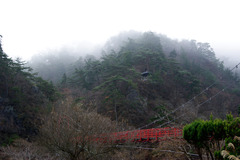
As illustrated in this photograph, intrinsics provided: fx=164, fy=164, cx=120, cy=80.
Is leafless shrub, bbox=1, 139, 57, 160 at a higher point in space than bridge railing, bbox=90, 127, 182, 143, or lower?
lower

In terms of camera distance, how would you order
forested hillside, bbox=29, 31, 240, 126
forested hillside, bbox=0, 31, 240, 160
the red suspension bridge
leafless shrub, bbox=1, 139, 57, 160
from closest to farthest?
the red suspension bridge < forested hillside, bbox=0, 31, 240, 160 < leafless shrub, bbox=1, 139, 57, 160 < forested hillside, bbox=29, 31, 240, 126

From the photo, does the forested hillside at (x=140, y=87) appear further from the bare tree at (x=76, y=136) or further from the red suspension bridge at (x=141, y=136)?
the red suspension bridge at (x=141, y=136)

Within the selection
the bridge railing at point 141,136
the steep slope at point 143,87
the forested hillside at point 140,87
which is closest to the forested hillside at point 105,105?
the forested hillside at point 140,87

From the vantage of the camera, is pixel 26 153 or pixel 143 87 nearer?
pixel 26 153

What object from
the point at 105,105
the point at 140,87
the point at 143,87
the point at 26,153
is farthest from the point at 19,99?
the point at 143,87

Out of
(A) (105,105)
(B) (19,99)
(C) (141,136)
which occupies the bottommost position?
(C) (141,136)

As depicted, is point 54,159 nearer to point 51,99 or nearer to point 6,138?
point 6,138

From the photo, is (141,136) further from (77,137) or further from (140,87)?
(140,87)

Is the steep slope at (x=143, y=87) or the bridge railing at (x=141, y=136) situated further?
the steep slope at (x=143, y=87)

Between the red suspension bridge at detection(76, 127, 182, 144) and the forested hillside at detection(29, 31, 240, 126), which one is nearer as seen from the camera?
the red suspension bridge at detection(76, 127, 182, 144)

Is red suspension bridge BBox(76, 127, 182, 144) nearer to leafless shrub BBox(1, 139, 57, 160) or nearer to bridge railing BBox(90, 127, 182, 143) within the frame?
bridge railing BBox(90, 127, 182, 143)

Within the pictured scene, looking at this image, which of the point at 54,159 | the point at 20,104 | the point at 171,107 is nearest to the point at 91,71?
the point at 20,104

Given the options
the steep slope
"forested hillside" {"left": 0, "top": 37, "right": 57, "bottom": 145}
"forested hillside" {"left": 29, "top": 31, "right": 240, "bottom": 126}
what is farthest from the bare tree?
the steep slope

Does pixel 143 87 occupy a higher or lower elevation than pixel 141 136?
higher
